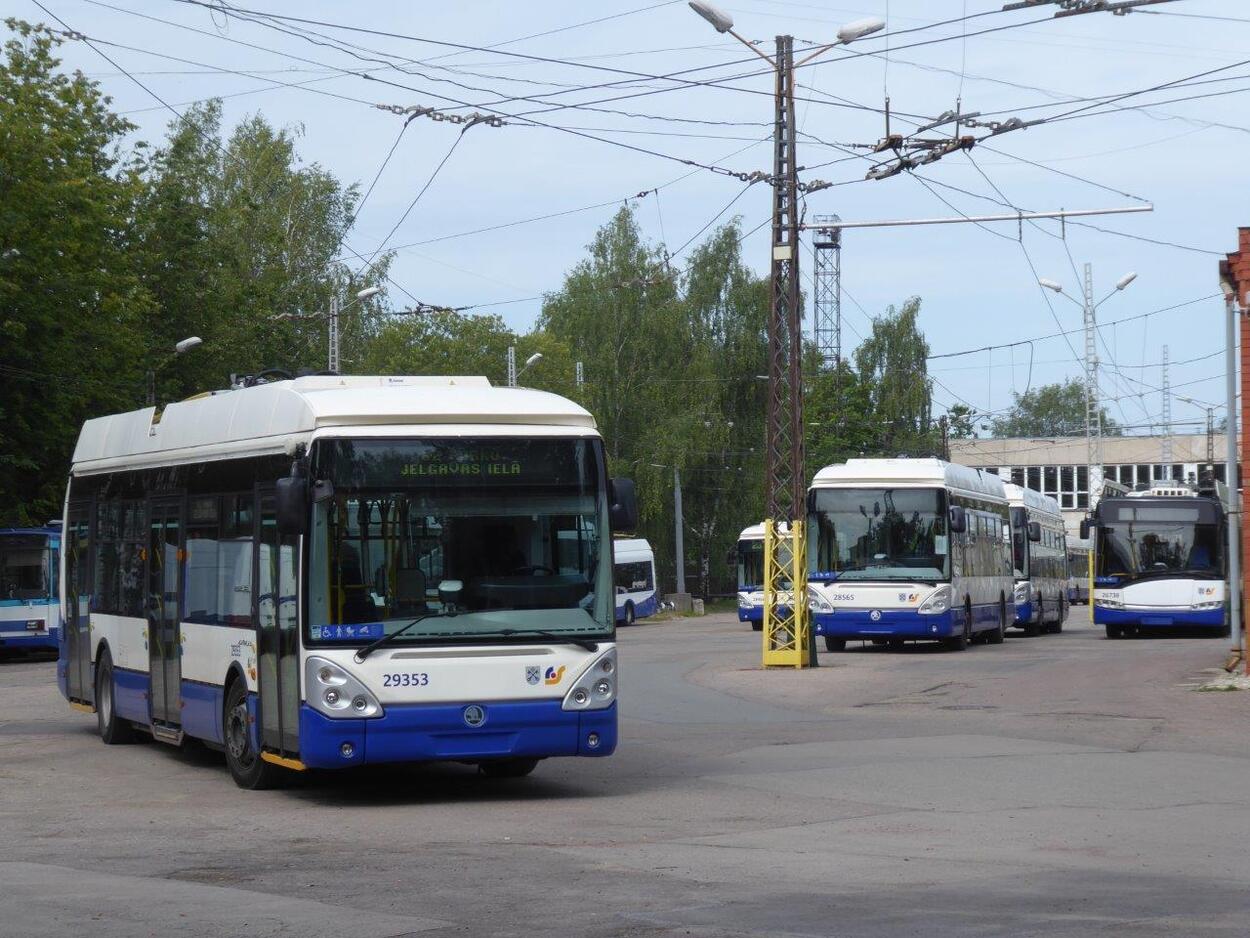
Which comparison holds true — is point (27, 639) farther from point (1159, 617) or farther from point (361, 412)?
point (361, 412)

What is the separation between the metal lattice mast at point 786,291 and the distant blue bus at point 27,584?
16315 millimetres

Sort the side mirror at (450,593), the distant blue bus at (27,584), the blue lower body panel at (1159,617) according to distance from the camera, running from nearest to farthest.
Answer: the side mirror at (450,593) → the distant blue bus at (27,584) → the blue lower body panel at (1159,617)

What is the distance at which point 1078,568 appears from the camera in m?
78.5

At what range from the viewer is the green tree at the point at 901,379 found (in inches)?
3236

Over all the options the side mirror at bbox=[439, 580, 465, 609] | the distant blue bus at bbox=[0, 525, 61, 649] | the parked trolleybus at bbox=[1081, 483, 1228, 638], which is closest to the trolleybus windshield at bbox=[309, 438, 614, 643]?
the side mirror at bbox=[439, 580, 465, 609]

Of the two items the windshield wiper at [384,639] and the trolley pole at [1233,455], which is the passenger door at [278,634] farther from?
the trolley pole at [1233,455]

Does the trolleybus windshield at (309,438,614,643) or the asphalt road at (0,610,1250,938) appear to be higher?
the trolleybus windshield at (309,438,614,643)

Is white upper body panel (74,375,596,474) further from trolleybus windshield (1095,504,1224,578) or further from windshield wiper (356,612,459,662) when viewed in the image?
trolleybus windshield (1095,504,1224,578)

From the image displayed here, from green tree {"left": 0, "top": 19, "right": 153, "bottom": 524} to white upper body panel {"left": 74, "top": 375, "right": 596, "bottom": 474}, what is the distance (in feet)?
88.6

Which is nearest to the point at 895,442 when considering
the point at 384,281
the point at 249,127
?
the point at 384,281

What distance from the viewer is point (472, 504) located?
12719 millimetres

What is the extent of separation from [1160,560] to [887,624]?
1027 cm

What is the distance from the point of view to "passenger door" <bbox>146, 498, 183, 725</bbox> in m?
15.5

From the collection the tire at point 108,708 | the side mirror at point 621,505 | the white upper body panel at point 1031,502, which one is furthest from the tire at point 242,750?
the white upper body panel at point 1031,502
